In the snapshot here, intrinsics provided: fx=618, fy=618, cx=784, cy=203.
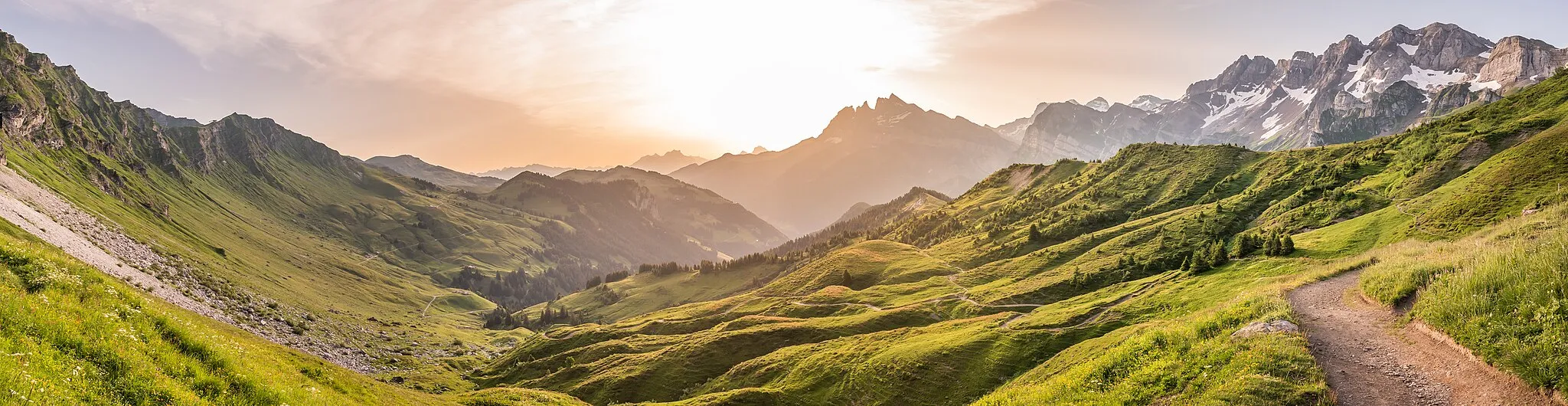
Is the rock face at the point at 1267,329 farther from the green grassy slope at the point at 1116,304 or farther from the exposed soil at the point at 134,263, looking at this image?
the exposed soil at the point at 134,263

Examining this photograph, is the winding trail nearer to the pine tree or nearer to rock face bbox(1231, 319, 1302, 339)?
the pine tree

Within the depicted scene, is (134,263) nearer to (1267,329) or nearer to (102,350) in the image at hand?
(102,350)

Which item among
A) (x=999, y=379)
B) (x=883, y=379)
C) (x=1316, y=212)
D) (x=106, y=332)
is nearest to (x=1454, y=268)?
(x=999, y=379)

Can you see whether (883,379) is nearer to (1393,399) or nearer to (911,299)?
(1393,399)

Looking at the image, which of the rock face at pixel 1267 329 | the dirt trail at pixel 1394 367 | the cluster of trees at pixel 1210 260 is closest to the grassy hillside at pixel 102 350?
the dirt trail at pixel 1394 367

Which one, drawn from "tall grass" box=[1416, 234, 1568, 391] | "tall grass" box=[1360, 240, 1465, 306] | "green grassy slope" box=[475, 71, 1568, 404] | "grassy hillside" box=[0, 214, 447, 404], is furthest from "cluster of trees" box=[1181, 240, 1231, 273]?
"grassy hillside" box=[0, 214, 447, 404]

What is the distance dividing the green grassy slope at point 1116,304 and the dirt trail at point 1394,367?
133cm

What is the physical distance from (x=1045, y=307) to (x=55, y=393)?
73.2 metres

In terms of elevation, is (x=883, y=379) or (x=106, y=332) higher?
(x=106, y=332)

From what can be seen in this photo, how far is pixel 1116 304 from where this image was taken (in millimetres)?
59344

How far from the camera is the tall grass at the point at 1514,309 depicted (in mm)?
18750

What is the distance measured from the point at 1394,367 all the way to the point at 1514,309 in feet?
12.6

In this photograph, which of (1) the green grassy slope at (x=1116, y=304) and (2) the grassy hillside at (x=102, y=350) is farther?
(1) the green grassy slope at (x=1116, y=304)

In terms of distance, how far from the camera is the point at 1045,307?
70188 millimetres
